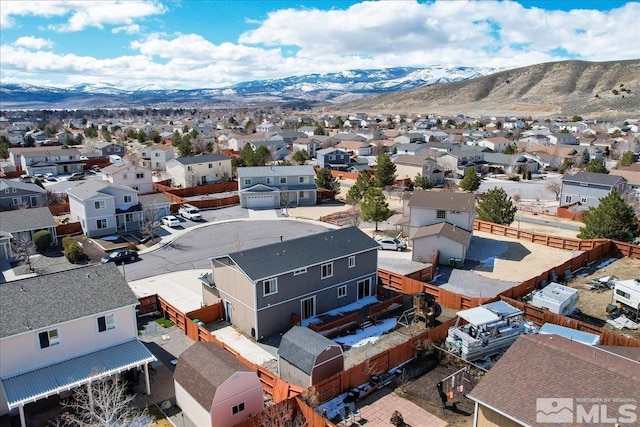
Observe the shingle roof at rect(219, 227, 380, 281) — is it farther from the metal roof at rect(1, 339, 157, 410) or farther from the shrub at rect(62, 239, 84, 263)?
the shrub at rect(62, 239, 84, 263)

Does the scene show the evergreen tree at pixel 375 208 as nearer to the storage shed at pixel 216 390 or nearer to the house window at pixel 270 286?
the house window at pixel 270 286

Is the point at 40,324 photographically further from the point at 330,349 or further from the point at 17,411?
the point at 330,349

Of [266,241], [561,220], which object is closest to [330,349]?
[266,241]

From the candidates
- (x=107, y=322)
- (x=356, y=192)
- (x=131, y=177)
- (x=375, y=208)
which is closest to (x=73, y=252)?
(x=107, y=322)

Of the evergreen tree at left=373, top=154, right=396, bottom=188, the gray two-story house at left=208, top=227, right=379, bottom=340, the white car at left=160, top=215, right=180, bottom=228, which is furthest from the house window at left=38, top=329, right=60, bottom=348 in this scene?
the evergreen tree at left=373, top=154, right=396, bottom=188

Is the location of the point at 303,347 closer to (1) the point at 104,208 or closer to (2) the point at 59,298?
(2) the point at 59,298

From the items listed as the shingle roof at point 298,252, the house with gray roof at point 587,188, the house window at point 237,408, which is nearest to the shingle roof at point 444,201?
the shingle roof at point 298,252
